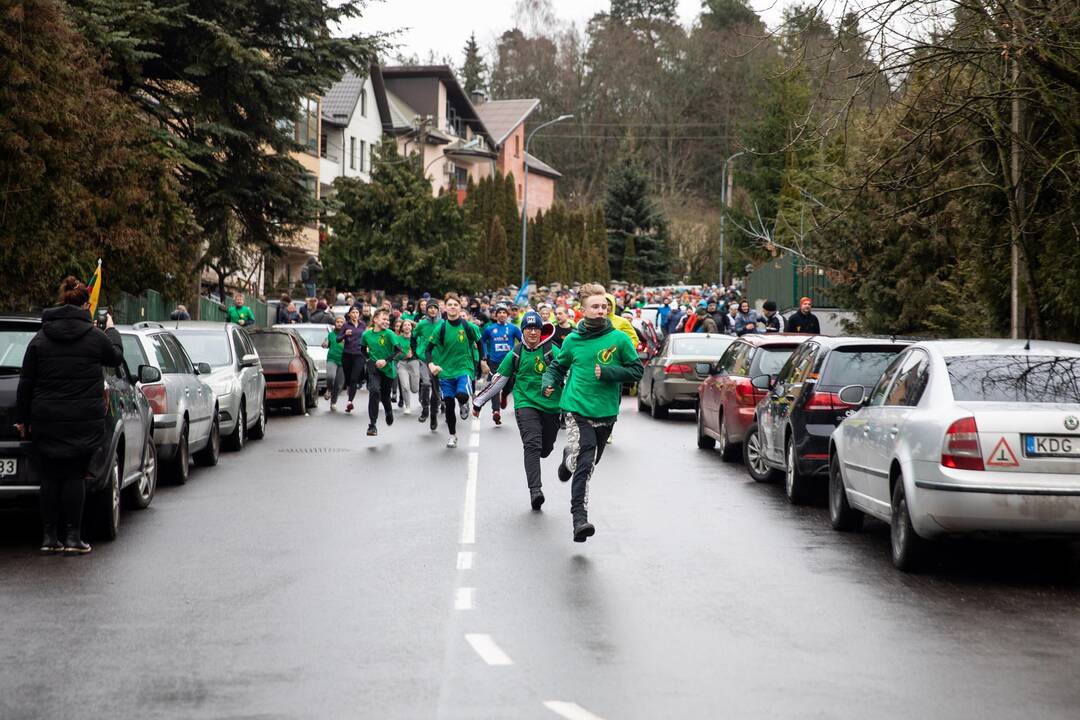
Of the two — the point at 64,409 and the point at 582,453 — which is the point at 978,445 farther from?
the point at 64,409

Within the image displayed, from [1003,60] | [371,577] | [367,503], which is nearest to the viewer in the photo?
[371,577]

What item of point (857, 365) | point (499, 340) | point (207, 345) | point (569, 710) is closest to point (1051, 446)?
point (569, 710)

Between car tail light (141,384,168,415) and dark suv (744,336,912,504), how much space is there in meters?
5.83

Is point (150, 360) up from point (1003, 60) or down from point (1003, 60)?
down

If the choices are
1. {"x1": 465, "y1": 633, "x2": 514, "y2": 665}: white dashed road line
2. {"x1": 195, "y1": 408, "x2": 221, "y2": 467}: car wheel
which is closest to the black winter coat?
{"x1": 465, "y1": 633, "x2": 514, "y2": 665}: white dashed road line

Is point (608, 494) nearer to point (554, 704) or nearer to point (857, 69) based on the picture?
point (857, 69)

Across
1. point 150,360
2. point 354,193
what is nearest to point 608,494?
point 150,360

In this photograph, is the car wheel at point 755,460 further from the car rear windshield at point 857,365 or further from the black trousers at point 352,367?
the black trousers at point 352,367

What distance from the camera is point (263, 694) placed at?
660cm

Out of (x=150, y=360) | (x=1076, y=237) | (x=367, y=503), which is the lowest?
(x=367, y=503)

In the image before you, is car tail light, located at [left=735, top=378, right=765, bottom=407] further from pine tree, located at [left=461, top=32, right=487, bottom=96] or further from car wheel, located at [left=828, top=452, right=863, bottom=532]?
pine tree, located at [left=461, top=32, right=487, bottom=96]

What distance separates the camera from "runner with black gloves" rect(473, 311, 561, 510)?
13.5 meters

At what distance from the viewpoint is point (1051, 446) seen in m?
9.42

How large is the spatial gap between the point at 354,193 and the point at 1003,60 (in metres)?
46.7
